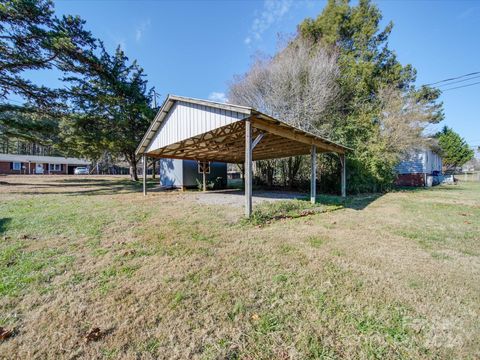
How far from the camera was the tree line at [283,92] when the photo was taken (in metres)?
10.8

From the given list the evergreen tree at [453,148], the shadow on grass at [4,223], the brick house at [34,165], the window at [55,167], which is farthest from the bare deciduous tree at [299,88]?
the window at [55,167]

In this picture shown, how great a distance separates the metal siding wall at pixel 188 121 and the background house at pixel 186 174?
177 inches

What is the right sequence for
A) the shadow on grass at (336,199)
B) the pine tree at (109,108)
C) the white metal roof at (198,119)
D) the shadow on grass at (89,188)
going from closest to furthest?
the white metal roof at (198,119) → the shadow on grass at (336,199) → the shadow on grass at (89,188) → the pine tree at (109,108)

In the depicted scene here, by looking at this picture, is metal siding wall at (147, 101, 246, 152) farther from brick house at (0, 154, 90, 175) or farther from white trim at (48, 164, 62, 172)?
white trim at (48, 164, 62, 172)

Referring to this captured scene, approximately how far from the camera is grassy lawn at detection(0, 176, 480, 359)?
169 centimetres

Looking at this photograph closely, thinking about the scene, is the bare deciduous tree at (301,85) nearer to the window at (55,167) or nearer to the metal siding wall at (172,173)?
the metal siding wall at (172,173)

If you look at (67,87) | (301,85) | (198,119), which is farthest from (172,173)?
(301,85)

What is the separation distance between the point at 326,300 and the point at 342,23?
2058 centimetres

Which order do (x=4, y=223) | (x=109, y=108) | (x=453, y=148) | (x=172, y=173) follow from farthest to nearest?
(x=453, y=148), (x=172, y=173), (x=109, y=108), (x=4, y=223)

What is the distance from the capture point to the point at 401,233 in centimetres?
454

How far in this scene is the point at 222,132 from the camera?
7.82m

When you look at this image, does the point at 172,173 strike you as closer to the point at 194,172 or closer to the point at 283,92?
the point at 194,172

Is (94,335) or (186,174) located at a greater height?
(186,174)

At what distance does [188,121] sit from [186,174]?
23.6ft
